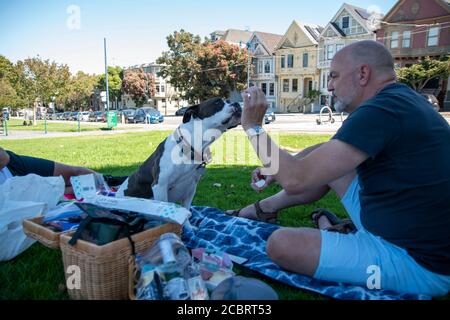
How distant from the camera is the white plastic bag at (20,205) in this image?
9.61 ft

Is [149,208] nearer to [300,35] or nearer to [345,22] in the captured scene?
[345,22]

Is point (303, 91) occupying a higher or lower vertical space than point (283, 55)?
lower

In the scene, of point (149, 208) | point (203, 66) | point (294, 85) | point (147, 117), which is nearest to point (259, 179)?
point (149, 208)

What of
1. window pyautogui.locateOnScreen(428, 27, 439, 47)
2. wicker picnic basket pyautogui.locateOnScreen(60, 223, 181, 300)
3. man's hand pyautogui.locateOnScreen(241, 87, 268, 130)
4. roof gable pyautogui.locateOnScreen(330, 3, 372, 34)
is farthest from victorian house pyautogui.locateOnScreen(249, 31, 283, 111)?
wicker picnic basket pyautogui.locateOnScreen(60, 223, 181, 300)

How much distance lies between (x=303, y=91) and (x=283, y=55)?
238 inches

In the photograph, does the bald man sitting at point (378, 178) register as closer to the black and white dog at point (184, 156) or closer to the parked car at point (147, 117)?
the black and white dog at point (184, 156)

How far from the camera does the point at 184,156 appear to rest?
385 cm

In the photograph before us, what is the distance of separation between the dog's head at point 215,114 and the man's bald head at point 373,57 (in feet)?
6.04

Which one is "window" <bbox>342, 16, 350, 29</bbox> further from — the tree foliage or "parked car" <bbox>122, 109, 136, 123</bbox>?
the tree foliage

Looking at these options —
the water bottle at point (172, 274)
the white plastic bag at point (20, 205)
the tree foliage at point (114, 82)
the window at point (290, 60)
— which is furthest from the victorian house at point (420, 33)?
the tree foliage at point (114, 82)

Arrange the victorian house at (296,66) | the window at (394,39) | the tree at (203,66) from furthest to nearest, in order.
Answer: the victorian house at (296,66) < the tree at (203,66) < the window at (394,39)
